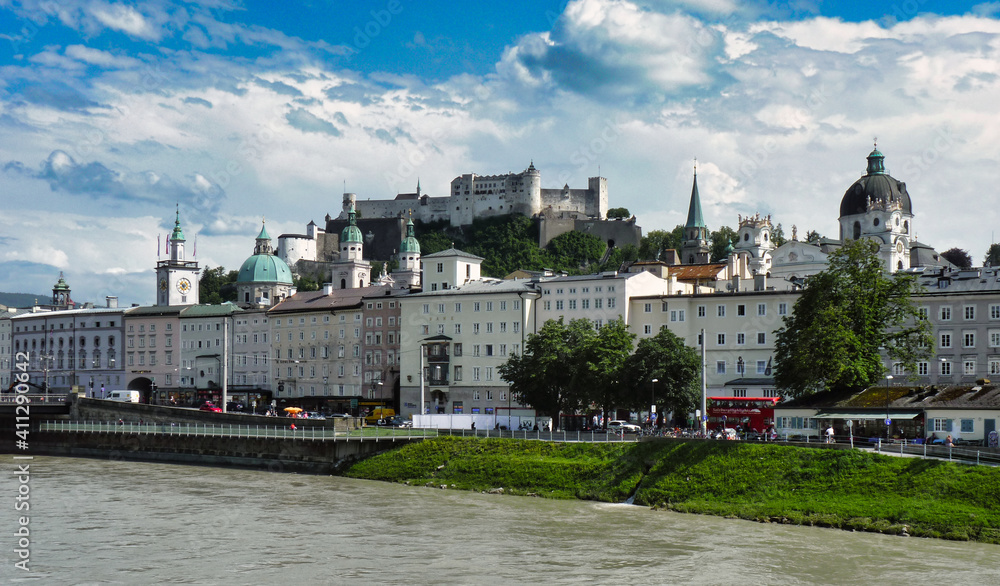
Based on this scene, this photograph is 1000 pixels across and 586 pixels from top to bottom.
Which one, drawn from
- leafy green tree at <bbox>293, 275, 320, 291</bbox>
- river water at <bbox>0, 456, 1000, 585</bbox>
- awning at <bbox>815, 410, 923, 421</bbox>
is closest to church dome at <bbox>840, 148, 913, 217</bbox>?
leafy green tree at <bbox>293, 275, 320, 291</bbox>

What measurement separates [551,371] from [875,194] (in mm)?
80128

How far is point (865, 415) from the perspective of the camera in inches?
2119

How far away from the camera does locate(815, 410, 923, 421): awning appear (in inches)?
2066

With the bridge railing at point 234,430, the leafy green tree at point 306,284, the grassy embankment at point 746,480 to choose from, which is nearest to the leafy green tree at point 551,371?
the bridge railing at point 234,430

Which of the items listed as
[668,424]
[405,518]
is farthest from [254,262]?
[405,518]

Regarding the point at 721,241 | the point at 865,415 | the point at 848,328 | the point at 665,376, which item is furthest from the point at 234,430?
the point at 721,241

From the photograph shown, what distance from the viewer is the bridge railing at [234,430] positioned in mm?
65125

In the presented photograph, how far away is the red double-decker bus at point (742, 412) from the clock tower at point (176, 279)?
9213cm

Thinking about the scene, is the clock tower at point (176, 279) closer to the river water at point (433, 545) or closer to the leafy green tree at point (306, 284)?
the leafy green tree at point (306, 284)

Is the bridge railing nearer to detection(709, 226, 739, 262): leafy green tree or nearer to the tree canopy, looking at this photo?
the tree canopy

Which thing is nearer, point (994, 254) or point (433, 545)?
point (433, 545)

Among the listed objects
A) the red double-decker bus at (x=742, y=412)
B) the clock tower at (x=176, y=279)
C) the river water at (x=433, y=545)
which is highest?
the clock tower at (x=176, y=279)

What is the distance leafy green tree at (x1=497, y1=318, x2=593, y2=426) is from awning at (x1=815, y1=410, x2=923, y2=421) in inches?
802

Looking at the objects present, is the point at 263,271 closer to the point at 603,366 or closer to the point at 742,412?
the point at 603,366
